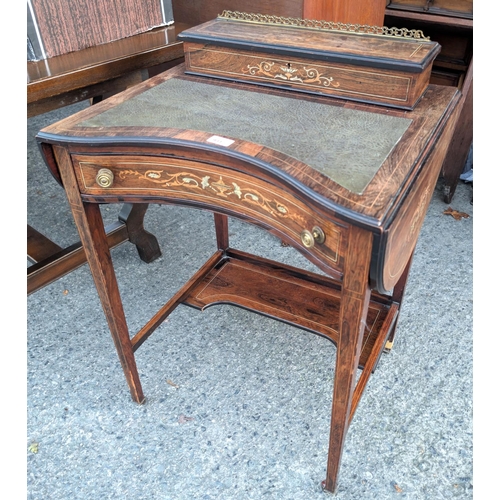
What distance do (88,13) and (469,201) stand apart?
6.80 feet

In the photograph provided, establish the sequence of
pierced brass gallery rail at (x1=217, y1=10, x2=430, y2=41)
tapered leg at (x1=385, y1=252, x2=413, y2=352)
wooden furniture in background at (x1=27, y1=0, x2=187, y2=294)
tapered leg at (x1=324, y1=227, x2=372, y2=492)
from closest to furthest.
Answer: tapered leg at (x1=324, y1=227, x2=372, y2=492) → pierced brass gallery rail at (x1=217, y1=10, x2=430, y2=41) → wooden furniture in background at (x1=27, y1=0, x2=187, y2=294) → tapered leg at (x1=385, y1=252, x2=413, y2=352)

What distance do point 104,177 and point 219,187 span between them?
271mm

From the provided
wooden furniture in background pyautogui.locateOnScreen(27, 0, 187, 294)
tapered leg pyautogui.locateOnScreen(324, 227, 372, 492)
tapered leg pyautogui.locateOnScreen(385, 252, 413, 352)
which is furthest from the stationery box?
tapered leg pyautogui.locateOnScreen(385, 252, 413, 352)

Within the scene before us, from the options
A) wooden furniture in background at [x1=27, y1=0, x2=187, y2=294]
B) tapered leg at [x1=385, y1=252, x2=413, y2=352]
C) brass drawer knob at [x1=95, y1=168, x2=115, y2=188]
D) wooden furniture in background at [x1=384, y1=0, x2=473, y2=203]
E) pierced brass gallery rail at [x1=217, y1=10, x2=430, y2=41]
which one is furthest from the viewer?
wooden furniture in background at [x1=384, y1=0, x2=473, y2=203]

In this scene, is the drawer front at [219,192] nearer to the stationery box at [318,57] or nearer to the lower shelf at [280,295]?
the stationery box at [318,57]

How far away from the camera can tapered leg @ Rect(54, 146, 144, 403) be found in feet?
3.66

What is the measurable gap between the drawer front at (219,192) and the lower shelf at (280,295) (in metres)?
0.71

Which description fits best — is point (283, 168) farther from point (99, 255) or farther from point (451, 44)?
point (451, 44)

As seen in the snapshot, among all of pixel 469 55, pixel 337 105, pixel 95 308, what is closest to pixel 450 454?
pixel 337 105

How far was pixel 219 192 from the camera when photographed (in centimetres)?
102

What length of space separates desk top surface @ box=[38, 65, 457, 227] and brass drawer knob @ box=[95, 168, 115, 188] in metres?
0.06

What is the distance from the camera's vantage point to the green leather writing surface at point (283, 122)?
921 mm

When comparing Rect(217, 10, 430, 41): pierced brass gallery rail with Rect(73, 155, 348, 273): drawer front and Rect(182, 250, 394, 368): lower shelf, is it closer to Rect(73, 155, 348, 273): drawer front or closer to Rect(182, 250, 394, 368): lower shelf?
Rect(73, 155, 348, 273): drawer front

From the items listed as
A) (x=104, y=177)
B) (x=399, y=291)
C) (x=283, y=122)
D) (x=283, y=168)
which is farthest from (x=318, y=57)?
(x=399, y=291)
